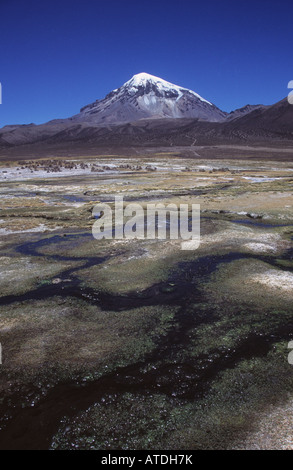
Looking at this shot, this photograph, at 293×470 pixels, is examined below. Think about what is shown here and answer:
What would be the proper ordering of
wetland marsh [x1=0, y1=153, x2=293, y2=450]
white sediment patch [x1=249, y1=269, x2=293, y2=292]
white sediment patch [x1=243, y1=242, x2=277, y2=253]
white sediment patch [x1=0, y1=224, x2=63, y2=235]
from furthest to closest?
white sediment patch [x1=0, y1=224, x2=63, y2=235], white sediment patch [x1=243, y1=242, x2=277, y2=253], white sediment patch [x1=249, y1=269, x2=293, y2=292], wetland marsh [x1=0, y1=153, x2=293, y2=450]

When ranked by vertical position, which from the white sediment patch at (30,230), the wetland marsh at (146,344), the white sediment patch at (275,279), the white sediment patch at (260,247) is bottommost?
the wetland marsh at (146,344)

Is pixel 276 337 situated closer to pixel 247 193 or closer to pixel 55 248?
pixel 55 248

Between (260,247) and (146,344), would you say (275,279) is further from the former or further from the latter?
(146,344)

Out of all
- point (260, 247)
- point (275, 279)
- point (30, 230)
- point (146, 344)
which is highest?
point (30, 230)

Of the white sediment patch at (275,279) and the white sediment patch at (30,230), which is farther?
the white sediment patch at (30,230)

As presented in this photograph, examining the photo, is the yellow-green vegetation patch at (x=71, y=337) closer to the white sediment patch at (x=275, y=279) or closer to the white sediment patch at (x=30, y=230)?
the white sediment patch at (x=275, y=279)

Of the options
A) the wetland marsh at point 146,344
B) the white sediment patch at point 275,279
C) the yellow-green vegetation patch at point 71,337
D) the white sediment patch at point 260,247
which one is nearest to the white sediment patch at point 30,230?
the wetland marsh at point 146,344

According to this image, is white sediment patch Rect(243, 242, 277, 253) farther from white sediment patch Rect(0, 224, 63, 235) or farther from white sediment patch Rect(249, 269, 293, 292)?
white sediment patch Rect(0, 224, 63, 235)

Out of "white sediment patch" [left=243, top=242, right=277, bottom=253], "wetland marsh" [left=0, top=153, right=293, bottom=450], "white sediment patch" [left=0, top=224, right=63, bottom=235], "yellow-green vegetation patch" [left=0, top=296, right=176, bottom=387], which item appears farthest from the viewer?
"white sediment patch" [left=0, top=224, right=63, bottom=235]

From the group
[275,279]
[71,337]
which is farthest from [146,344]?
[275,279]

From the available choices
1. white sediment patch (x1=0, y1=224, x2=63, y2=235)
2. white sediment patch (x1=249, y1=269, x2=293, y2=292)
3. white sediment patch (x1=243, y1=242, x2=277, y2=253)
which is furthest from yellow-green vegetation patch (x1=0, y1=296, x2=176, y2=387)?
white sediment patch (x1=0, y1=224, x2=63, y2=235)

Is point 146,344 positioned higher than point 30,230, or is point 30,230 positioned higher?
point 30,230

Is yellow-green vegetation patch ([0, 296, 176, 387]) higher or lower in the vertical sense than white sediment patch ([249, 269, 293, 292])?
lower
